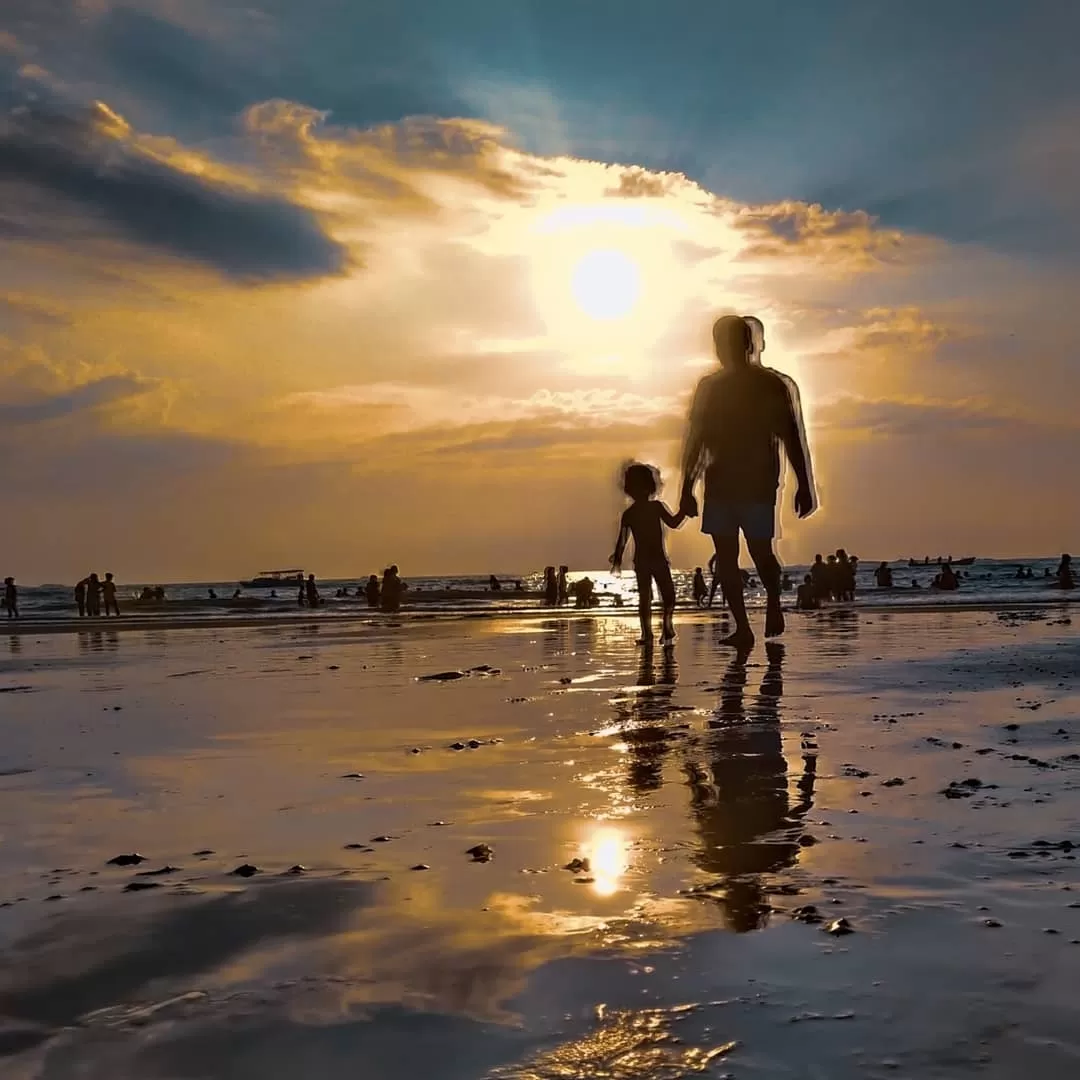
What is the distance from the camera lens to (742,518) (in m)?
9.81

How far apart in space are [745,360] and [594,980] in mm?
8072

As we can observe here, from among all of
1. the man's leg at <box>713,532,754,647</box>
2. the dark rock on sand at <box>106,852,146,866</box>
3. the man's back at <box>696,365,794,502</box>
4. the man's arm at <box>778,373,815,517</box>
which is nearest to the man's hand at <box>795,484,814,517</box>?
the man's arm at <box>778,373,815,517</box>

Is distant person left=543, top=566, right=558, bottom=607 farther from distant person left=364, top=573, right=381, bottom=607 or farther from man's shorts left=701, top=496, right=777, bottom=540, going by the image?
man's shorts left=701, top=496, right=777, bottom=540

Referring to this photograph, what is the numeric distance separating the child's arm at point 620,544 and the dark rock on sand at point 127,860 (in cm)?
1236

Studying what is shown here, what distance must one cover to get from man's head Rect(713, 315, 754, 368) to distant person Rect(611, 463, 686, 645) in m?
5.77

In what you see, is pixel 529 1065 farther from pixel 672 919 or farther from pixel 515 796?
pixel 515 796

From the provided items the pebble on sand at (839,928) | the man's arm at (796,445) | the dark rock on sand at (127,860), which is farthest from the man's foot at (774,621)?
the pebble on sand at (839,928)

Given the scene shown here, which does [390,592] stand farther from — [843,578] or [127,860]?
[127,860]

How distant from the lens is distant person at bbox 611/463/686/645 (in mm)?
15750

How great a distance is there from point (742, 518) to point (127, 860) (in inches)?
275

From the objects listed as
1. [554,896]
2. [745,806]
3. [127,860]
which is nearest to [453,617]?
[745,806]

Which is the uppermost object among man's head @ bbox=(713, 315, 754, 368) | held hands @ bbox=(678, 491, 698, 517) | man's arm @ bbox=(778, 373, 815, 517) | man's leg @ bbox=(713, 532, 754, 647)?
man's head @ bbox=(713, 315, 754, 368)

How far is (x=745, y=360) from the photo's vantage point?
9883 millimetres

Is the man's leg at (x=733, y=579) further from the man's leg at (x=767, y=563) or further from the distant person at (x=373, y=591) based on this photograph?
the distant person at (x=373, y=591)
